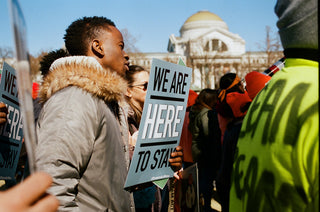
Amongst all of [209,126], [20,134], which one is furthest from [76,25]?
[209,126]

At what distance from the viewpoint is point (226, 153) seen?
3.64 metres

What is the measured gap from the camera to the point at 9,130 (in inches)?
92.4

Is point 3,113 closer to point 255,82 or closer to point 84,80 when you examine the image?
point 84,80

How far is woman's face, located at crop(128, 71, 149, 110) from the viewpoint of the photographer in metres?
3.11

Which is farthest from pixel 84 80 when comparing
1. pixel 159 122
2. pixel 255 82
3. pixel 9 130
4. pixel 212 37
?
pixel 212 37

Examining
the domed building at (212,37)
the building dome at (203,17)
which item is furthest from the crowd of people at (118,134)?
the building dome at (203,17)

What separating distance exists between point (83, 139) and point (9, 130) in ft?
3.48

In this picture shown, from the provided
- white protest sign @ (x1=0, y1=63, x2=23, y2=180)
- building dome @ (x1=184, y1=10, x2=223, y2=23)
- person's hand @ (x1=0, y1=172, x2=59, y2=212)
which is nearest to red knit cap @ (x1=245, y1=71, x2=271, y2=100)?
white protest sign @ (x1=0, y1=63, x2=23, y2=180)

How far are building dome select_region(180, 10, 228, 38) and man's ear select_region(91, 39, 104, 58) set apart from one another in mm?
74413

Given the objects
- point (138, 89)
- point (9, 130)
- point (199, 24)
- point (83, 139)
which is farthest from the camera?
point (199, 24)

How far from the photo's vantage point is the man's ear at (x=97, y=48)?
2129 millimetres

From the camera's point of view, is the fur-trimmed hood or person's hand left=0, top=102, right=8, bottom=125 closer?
the fur-trimmed hood

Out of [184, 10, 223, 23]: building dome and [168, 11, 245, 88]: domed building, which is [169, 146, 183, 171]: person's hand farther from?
[184, 10, 223, 23]: building dome

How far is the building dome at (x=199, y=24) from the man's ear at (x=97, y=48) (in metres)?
74.4
